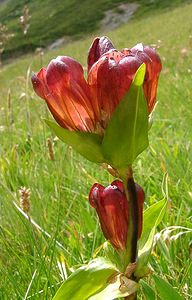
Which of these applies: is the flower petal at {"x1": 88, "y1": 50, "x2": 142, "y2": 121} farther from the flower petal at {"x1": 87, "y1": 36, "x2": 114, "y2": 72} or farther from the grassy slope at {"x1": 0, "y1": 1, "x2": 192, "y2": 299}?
the grassy slope at {"x1": 0, "y1": 1, "x2": 192, "y2": 299}

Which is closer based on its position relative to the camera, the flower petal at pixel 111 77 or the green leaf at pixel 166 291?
the flower petal at pixel 111 77

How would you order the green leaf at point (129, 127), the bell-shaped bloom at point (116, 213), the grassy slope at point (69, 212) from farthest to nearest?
1. the grassy slope at point (69, 212)
2. the bell-shaped bloom at point (116, 213)
3. the green leaf at point (129, 127)

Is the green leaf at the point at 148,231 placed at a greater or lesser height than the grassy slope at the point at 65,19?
greater

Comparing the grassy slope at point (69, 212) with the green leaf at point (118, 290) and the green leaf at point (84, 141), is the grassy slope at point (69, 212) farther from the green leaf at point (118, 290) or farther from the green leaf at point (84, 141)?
the green leaf at point (84, 141)

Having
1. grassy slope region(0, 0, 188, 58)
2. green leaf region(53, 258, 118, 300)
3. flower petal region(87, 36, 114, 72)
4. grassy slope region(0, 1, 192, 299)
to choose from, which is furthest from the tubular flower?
grassy slope region(0, 0, 188, 58)

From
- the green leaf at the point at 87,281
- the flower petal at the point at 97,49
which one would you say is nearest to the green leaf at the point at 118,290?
the green leaf at the point at 87,281

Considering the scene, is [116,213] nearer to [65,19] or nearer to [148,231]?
[148,231]

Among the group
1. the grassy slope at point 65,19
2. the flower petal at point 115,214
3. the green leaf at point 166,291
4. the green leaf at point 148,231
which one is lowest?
the grassy slope at point 65,19
